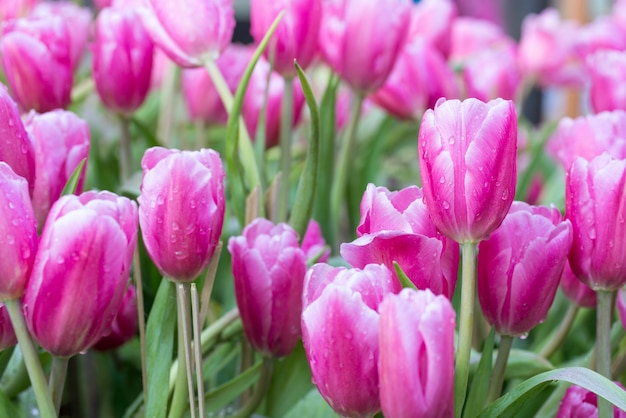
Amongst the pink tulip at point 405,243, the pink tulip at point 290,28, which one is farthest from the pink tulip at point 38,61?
the pink tulip at point 405,243

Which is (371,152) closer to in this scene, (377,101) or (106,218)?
(377,101)

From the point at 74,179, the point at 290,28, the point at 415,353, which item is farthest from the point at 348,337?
the point at 290,28

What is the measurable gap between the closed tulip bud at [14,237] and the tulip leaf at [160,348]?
8 cm

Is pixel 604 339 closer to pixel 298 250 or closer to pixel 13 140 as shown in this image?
pixel 298 250

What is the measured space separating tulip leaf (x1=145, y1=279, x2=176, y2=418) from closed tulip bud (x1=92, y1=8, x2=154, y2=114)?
7.2 inches

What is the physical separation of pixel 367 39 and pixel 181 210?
0.25 metres

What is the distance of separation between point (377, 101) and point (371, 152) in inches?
2.0

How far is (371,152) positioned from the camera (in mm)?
701

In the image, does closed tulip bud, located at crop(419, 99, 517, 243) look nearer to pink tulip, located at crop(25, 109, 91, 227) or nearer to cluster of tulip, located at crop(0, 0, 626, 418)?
cluster of tulip, located at crop(0, 0, 626, 418)

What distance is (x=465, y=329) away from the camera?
322 mm

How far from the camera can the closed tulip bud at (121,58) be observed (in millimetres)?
527

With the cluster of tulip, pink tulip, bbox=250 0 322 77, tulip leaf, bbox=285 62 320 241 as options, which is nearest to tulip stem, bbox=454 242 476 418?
the cluster of tulip

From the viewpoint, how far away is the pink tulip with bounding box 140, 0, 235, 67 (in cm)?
47

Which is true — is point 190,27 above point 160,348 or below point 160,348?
above
